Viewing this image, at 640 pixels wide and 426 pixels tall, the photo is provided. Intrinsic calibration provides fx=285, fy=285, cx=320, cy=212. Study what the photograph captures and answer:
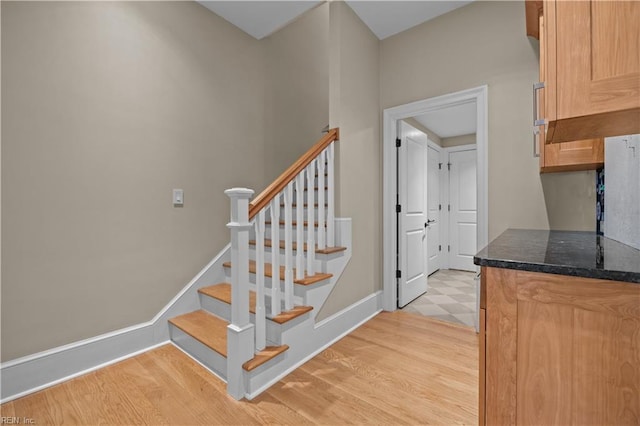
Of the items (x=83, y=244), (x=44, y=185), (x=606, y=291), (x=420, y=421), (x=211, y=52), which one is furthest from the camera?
(x=211, y=52)

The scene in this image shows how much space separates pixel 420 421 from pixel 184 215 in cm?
218

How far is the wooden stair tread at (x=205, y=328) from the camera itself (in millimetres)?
1865

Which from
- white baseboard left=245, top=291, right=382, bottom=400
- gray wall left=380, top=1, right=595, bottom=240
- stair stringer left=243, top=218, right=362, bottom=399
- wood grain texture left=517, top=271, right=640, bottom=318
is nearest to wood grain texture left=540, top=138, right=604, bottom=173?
gray wall left=380, top=1, right=595, bottom=240

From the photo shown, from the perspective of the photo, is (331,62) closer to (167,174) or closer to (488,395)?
(167,174)

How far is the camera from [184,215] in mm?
2420

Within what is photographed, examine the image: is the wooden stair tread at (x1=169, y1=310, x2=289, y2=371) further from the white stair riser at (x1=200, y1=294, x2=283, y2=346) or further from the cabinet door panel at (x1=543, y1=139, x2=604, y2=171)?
the cabinet door panel at (x1=543, y1=139, x2=604, y2=171)

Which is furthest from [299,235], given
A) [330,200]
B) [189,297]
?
[189,297]

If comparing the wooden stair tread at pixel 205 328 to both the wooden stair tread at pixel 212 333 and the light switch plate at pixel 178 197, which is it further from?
the light switch plate at pixel 178 197

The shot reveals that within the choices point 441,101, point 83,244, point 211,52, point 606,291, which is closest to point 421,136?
point 441,101

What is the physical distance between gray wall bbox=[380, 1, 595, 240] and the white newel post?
1.97 metres

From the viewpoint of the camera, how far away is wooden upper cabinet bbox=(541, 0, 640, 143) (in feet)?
2.55

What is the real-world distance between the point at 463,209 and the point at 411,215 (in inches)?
94.3

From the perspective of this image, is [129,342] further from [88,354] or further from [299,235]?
[299,235]

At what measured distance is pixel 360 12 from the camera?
255cm
